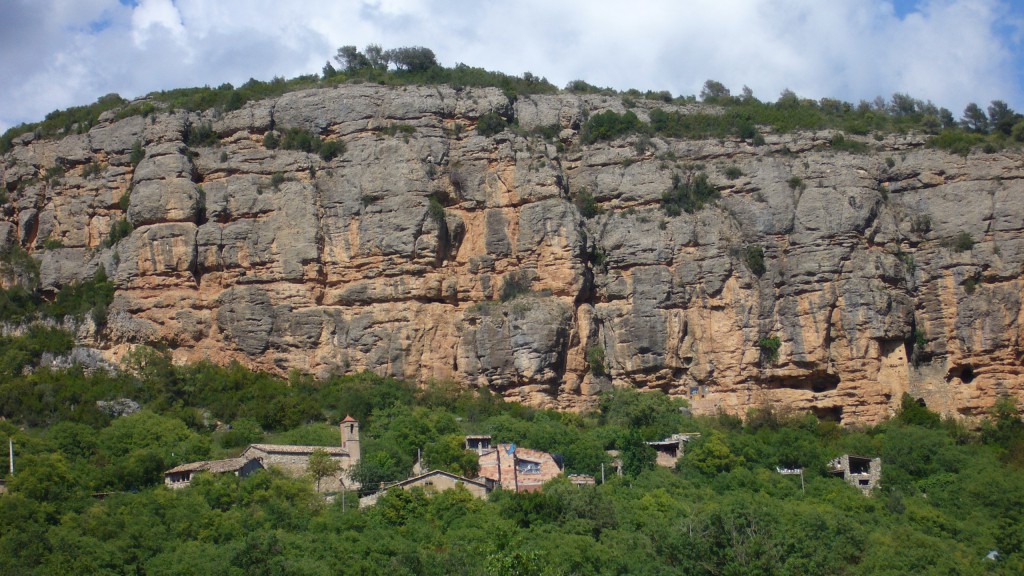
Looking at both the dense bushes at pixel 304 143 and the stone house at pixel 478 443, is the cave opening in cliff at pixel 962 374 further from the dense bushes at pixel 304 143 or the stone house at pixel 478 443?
the dense bushes at pixel 304 143

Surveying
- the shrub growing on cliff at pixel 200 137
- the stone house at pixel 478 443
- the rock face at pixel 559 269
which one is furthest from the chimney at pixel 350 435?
the shrub growing on cliff at pixel 200 137

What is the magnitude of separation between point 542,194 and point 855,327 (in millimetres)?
12339

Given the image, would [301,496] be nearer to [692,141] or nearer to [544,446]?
[544,446]

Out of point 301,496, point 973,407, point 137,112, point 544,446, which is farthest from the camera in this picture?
point 137,112

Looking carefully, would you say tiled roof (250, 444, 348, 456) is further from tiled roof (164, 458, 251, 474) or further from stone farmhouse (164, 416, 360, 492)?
tiled roof (164, 458, 251, 474)

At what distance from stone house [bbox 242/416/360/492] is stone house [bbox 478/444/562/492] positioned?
4184 millimetres

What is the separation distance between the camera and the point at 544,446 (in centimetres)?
5162

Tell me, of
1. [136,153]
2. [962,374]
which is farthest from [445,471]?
[962,374]

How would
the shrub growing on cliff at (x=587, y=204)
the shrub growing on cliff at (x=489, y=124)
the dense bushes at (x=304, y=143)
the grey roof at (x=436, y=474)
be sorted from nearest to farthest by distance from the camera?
1. the grey roof at (x=436, y=474)
2. the dense bushes at (x=304, y=143)
3. the shrub growing on cliff at (x=587, y=204)
4. the shrub growing on cliff at (x=489, y=124)

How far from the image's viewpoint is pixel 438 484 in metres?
48.0

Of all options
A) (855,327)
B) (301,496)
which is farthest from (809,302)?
(301,496)

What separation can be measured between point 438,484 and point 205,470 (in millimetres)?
7037

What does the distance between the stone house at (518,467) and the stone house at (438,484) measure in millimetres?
1441

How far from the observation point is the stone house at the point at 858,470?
169 ft
